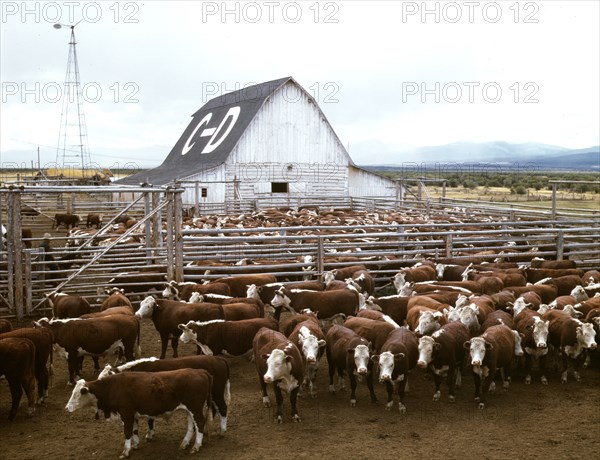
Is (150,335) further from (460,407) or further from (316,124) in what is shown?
(316,124)

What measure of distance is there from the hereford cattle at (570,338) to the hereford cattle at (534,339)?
0.73ft

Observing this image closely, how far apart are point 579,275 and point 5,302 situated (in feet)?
35.5

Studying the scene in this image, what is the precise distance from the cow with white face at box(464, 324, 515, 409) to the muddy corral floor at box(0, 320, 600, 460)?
0.52 ft

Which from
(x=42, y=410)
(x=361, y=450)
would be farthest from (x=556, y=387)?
(x=42, y=410)

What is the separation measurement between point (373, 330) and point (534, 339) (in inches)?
83.3

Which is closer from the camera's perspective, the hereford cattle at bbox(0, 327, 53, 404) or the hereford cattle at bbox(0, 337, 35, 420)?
the hereford cattle at bbox(0, 337, 35, 420)

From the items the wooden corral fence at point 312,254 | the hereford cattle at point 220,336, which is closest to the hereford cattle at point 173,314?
the hereford cattle at point 220,336

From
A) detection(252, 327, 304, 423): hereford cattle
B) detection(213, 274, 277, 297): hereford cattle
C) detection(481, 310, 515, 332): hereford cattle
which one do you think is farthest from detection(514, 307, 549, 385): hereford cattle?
detection(213, 274, 277, 297): hereford cattle

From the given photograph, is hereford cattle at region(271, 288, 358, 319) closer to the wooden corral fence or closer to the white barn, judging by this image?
the wooden corral fence

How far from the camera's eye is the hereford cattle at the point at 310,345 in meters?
7.36

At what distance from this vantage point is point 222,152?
101ft

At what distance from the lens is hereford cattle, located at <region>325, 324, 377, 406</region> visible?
283 inches

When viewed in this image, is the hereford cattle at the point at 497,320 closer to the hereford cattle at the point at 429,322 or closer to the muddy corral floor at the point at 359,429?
the hereford cattle at the point at 429,322

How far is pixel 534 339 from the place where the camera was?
323 inches
